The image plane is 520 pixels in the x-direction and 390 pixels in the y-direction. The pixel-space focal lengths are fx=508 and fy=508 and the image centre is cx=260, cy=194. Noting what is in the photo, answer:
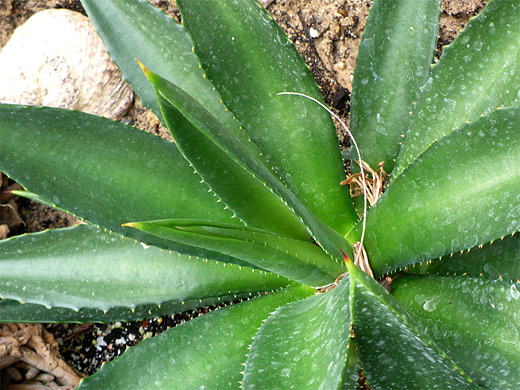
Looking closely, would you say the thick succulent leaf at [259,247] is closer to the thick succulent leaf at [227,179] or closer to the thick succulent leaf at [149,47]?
the thick succulent leaf at [227,179]

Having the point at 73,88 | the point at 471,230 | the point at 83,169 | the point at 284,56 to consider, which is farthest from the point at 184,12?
the point at 73,88

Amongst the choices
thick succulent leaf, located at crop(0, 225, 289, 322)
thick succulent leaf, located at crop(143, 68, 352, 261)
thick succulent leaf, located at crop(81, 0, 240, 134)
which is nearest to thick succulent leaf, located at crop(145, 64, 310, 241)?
thick succulent leaf, located at crop(143, 68, 352, 261)

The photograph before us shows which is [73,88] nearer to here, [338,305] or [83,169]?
[83,169]

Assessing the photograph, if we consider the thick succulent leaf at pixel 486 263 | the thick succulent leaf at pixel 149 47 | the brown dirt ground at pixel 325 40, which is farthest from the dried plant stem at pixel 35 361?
the thick succulent leaf at pixel 486 263

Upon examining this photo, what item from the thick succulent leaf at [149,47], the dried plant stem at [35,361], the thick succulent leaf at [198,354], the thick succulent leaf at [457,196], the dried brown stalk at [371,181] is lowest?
the dried plant stem at [35,361]

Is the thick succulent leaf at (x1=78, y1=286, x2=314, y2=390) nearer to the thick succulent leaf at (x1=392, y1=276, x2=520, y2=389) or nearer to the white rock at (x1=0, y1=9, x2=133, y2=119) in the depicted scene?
the thick succulent leaf at (x1=392, y1=276, x2=520, y2=389)

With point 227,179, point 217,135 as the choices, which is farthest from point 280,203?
point 217,135

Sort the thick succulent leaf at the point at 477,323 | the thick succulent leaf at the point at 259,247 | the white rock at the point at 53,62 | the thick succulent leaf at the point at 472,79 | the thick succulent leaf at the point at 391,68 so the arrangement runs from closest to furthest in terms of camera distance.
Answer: the thick succulent leaf at the point at 259,247 < the thick succulent leaf at the point at 477,323 < the thick succulent leaf at the point at 472,79 < the thick succulent leaf at the point at 391,68 < the white rock at the point at 53,62

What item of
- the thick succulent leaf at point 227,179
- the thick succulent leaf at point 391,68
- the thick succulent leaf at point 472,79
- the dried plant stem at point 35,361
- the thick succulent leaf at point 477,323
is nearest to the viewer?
A: the thick succulent leaf at point 227,179
